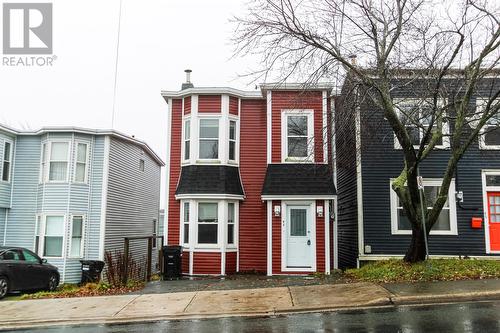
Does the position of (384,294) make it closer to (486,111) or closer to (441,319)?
(441,319)

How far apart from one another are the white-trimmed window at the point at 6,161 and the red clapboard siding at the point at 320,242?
13260mm

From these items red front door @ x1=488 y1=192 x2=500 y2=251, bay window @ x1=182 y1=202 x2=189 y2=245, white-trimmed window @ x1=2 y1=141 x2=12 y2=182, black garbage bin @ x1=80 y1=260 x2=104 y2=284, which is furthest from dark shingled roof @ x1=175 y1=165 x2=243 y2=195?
red front door @ x1=488 y1=192 x2=500 y2=251

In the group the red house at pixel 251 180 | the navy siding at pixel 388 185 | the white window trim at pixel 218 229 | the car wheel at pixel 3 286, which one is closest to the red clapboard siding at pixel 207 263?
the red house at pixel 251 180

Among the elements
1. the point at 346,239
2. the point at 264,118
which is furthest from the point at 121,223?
the point at 346,239

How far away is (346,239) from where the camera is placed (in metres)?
17.8

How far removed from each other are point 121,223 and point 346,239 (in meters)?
10.2

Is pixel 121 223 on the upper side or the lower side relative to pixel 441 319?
upper

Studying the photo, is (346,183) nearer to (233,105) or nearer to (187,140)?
(233,105)

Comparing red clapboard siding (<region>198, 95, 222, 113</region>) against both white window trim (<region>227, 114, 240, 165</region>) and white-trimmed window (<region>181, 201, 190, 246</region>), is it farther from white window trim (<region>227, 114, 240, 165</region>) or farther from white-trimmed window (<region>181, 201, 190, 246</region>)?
white-trimmed window (<region>181, 201, 190, 246</region>)

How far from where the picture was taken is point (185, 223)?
1599 cm

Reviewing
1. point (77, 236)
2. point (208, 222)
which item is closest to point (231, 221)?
point (208, 222)

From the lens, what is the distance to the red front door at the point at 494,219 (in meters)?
15.2

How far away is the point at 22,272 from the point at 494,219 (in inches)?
615

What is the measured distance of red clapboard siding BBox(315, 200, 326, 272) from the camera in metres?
15.3
